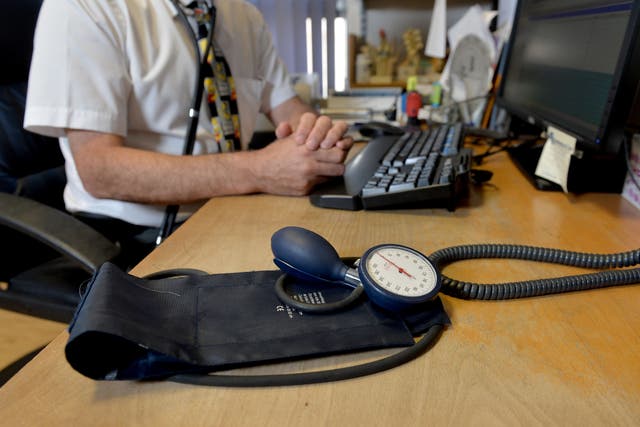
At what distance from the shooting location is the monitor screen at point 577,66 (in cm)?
61

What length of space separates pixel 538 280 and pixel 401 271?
0.15 meters

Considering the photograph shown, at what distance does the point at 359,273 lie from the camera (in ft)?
1.39

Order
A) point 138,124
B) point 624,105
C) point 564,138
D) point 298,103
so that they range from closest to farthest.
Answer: point 624,105 < point 564,138 < point 138,124 < point 298,103

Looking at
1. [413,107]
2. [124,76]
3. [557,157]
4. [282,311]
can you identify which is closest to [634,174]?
[557,157]

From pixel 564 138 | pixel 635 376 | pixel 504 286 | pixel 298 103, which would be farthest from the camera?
pixel 298 103

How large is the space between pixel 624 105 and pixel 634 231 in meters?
0.17

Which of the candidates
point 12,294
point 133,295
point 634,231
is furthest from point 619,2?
point 12,294

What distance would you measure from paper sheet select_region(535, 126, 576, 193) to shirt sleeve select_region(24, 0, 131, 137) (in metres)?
0.79

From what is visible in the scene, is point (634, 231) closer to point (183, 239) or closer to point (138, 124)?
point (183, 239)

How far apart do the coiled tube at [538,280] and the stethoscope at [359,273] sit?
0.15 ft

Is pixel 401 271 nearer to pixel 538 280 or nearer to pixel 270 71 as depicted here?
pixel 538 280

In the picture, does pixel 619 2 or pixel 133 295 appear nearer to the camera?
pixel 133 295

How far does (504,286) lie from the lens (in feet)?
1.51

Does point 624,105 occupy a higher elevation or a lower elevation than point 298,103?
higher
